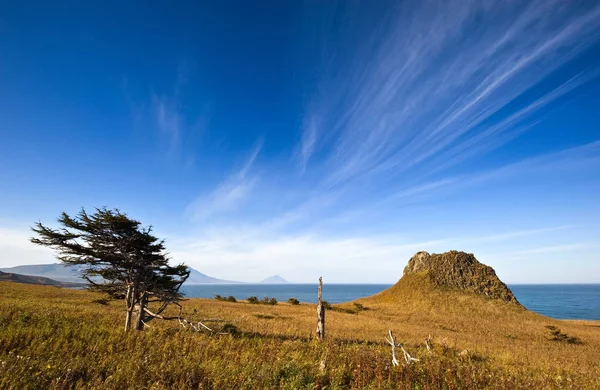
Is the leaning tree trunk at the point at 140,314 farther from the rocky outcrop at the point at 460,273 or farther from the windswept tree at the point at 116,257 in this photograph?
the rocky outcrop at the point at 460,273

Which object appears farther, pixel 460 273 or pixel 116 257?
pixel 460 273

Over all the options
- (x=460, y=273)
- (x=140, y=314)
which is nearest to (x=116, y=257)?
(x=140, y=314)

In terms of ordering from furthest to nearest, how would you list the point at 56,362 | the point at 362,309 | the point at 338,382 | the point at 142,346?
the point at 362,309, the point at 142,346, the point at 338,382, the point at 56,362

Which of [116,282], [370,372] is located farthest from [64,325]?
[370,372]

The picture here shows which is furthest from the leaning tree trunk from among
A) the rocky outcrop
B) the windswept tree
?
the rocky outcrop

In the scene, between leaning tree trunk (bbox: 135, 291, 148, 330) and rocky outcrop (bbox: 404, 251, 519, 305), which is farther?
rocky outcrop (bbox: 404, 251, 519, 305)

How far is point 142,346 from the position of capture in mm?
9188

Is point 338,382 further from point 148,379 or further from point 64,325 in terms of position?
point 64,325

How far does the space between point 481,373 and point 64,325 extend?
1551 centimetres

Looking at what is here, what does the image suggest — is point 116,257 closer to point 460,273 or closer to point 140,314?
point 140,314

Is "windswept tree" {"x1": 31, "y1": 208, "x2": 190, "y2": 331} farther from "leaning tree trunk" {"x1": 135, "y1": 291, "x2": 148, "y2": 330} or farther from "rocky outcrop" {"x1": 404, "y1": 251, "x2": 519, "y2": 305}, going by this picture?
"rocky outcrop" {"x1": 404, "y1": 251, "x2": 519, "y2": 305}

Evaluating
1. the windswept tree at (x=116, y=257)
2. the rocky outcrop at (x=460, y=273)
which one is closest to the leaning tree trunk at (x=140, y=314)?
the windswept tree at (x=116, y=257)

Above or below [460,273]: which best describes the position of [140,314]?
below

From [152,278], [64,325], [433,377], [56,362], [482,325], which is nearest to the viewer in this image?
[56,362]
